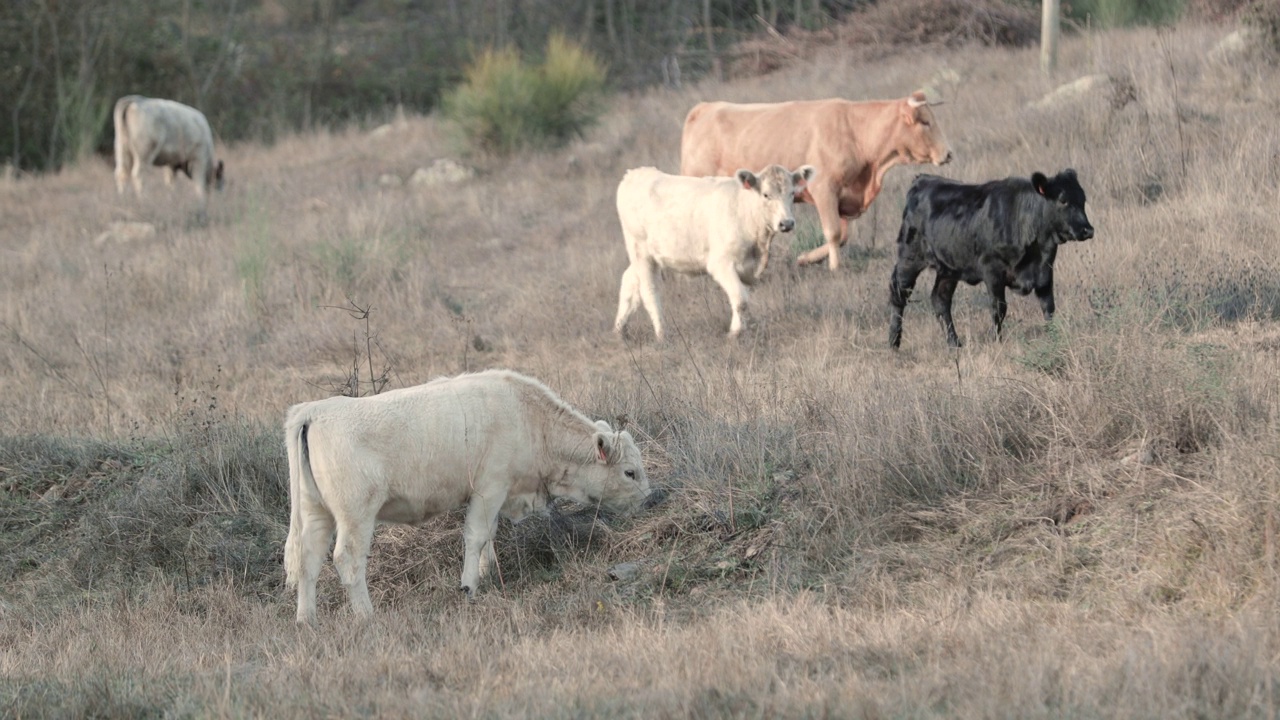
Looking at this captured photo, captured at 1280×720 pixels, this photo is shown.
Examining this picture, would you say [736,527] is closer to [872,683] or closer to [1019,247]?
[872,683]

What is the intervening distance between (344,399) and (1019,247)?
Result: 504 cm

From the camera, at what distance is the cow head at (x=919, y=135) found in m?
13.9

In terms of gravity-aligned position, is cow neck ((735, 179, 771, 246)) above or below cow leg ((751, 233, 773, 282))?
above

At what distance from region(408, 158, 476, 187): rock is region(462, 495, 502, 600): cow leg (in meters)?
14.2

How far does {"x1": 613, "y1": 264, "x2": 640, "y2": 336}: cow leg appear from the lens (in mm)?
12102

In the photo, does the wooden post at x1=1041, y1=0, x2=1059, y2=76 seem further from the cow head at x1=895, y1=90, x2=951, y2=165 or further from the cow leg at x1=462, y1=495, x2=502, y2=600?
the cow leg at x1=462, y1=495, x2=502, y2=600

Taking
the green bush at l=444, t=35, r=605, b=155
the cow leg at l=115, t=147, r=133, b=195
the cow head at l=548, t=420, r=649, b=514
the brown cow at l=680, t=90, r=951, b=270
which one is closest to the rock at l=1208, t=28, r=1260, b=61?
the brown cow at l=680, t=90, r=951, b=270

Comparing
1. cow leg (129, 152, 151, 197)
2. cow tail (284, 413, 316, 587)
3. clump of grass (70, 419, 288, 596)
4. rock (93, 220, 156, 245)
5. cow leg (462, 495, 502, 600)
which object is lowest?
rock (93, 220, 156, 245)

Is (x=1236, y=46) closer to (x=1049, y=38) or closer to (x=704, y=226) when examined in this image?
(x=1049, y=38)

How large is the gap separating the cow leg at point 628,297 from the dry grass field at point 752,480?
0.95 feet

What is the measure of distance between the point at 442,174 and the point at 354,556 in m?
15.0

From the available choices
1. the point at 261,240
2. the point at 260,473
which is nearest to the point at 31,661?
the point at 260,473

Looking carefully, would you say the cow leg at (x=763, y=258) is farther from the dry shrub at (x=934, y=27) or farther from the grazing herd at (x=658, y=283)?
the dry shrub at (x=934, y=27)

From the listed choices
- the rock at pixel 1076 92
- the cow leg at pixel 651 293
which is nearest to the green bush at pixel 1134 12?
the rock at pixel 1076 92
